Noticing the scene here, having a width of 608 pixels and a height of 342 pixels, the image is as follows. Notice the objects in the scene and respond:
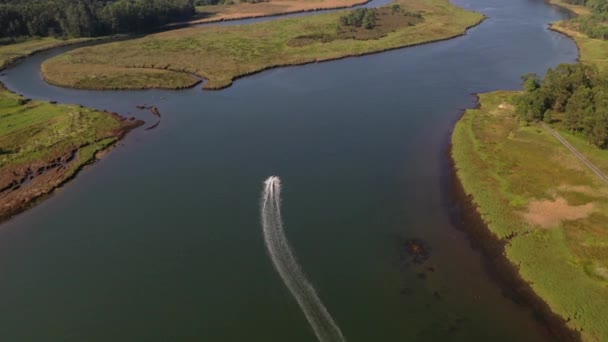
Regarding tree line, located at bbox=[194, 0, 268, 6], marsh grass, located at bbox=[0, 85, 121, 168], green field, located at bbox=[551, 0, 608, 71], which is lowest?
green field, located at bbox=[551, 0, 608, 71]

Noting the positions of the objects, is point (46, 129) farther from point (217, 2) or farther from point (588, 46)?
point (217, 2)

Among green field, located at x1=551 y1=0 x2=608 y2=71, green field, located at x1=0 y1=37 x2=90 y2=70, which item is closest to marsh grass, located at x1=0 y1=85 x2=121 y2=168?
green field, located at x1=0 y1=37 x2=90 y2=70

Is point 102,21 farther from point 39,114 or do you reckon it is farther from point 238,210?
point 238,210

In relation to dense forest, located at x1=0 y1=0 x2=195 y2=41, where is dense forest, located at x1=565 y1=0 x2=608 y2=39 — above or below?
below

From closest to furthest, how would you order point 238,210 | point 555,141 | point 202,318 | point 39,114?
point 202,318
point 238,210
point 555,141
point 39,114

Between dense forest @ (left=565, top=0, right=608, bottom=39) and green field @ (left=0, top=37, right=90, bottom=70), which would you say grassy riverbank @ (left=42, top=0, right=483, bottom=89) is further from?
dense forest @ (left=565, top=0, right=608, bottom=39)

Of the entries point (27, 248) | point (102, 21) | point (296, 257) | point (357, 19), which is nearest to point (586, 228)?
point (296, 257)

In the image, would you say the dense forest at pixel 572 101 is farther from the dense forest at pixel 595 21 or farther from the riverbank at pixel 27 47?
the riverbank at pixel 27 47
